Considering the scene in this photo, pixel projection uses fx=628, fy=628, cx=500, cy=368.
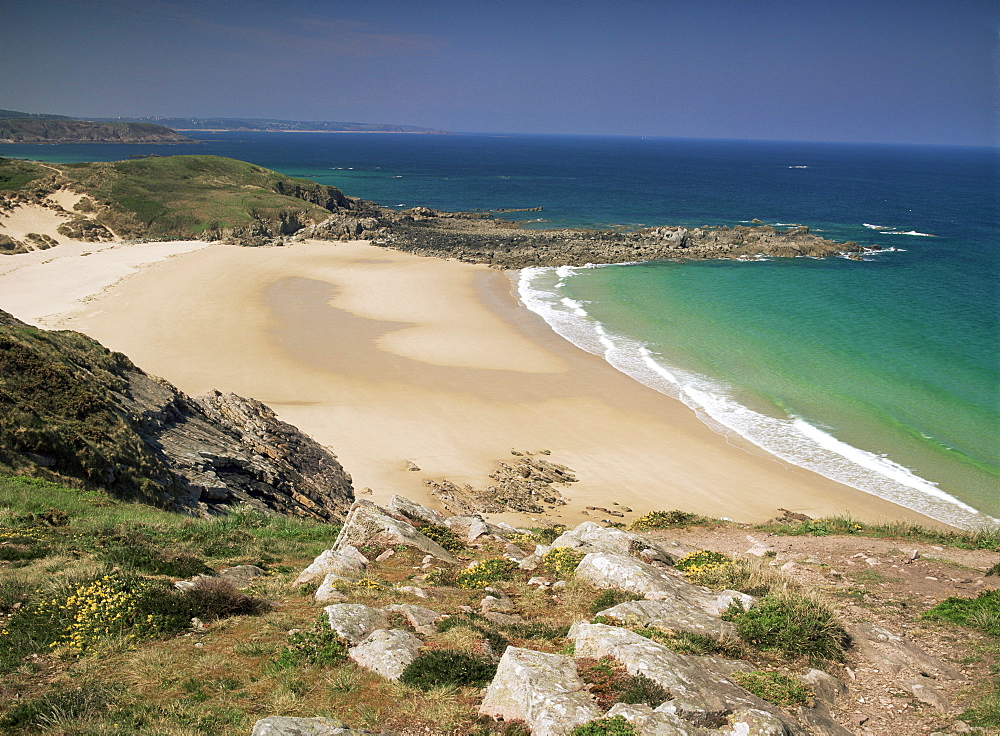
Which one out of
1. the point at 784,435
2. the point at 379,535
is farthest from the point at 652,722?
the point at 784,435

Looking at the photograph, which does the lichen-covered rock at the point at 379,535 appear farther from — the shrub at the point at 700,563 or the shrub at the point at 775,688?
the shrub at the point at 775,688

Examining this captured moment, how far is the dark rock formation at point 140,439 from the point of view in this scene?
12664 mm

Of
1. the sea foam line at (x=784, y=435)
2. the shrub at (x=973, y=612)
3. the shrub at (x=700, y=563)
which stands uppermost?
the shrub at (x=973, y=612)

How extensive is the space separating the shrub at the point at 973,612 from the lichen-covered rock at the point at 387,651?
779 centimetres

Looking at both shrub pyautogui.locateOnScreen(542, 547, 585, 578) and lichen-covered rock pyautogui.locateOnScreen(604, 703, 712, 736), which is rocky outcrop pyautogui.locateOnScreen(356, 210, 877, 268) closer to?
shrub pyautogui.locateOnScreen(542, 547, 585, 578)

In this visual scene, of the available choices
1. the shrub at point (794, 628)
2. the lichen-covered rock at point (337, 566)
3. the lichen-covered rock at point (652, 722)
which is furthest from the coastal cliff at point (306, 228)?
the lichen-covered rock at point (652, 722)

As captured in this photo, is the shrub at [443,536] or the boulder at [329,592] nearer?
the boulder at [329,592]

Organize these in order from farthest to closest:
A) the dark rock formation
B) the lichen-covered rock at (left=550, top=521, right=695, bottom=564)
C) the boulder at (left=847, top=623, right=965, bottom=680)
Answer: the dark rock formation < the lichen-covered rock at (left=550, top=521, right=695, bottom=564) < the boulder at (left=847, top=623, right=965, bottom=680)

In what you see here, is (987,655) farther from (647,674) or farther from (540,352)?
(540,352)

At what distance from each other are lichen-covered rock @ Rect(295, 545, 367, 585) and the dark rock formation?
527 centimetres

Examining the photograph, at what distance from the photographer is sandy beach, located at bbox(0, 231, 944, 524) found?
22.1 meters

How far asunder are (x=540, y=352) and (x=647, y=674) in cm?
2949

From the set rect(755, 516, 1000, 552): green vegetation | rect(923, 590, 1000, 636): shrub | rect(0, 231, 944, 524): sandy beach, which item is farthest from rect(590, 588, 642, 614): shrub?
rect(0, 231, 944, 524): sandy beach

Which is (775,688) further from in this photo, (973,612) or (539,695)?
(973,612)
